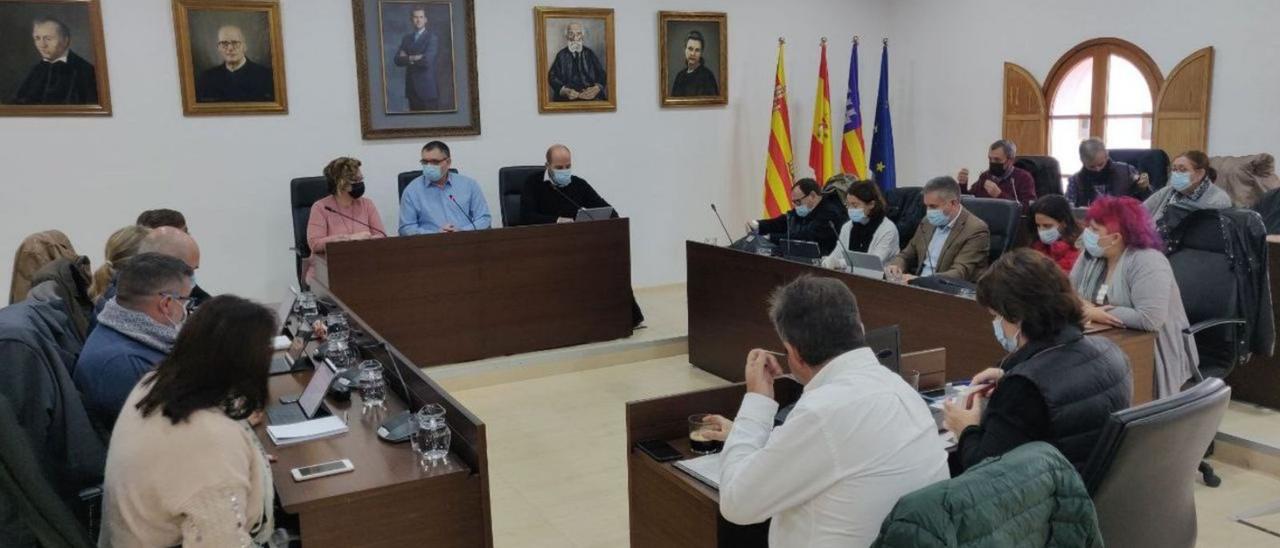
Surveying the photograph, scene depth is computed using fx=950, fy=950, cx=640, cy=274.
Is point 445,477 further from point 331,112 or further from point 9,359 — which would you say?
point 331,112

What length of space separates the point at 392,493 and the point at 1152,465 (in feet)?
5.60

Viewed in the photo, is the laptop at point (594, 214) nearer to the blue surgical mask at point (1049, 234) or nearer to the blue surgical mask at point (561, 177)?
the blue surgical mask at point (561, 177)

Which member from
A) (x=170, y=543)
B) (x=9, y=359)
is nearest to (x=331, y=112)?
(x=9, y=359)

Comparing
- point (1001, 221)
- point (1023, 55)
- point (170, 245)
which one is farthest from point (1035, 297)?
point (1023, 55)

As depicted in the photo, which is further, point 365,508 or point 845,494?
point 365,508

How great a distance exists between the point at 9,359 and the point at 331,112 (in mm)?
4721

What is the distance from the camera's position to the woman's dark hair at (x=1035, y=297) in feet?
7.30

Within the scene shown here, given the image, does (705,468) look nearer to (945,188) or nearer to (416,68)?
(945,188)

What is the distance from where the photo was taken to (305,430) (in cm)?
270

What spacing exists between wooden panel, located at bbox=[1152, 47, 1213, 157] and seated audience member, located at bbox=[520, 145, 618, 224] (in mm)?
4132

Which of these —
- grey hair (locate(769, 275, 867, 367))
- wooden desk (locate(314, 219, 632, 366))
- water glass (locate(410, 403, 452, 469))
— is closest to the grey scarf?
water glass (locate(410, 403, 452, 469))

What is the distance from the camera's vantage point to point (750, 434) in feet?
6.45

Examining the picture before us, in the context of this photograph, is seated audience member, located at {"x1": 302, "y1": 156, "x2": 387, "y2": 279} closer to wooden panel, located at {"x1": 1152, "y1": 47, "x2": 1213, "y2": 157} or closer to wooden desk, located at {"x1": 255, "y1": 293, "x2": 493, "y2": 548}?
wooden desk, located at {"x1": 255, "y1": 293, "x2": 493, "y2": 548}

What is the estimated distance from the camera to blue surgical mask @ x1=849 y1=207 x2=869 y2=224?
502 cm
